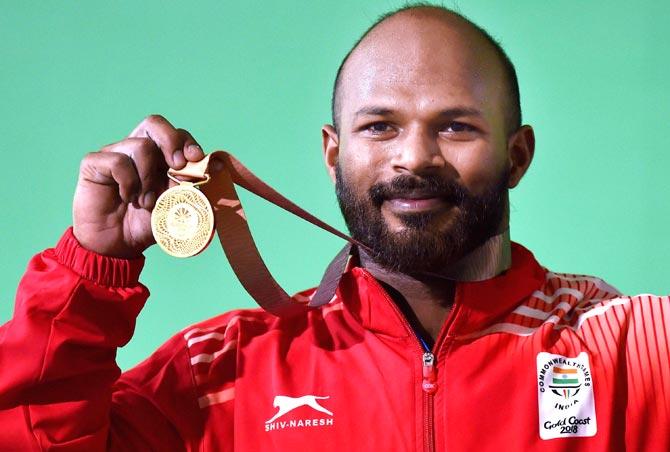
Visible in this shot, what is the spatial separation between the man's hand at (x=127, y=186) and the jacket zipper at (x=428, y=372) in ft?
1.07

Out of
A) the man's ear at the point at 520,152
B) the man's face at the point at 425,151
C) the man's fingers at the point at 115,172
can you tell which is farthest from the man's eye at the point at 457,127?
the man's fingers at the point at 115,172

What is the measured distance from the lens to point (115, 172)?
98cm

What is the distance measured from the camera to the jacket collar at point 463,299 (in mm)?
1157

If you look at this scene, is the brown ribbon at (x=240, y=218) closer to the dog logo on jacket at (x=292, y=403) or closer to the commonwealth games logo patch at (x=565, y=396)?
the dog logo on jacket at (x=292, y=403)

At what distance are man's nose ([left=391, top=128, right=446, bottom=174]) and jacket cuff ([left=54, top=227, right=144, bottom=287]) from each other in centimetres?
33

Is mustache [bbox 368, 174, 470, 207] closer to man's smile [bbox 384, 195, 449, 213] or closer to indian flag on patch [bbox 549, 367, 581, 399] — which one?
man's smile [bbox 384, 195, 449, 213]

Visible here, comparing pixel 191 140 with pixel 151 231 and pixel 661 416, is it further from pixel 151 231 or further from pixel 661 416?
pixel 661 416

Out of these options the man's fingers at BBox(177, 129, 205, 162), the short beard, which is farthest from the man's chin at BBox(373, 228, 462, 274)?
the man's fingers at BBox(177, 129, 205, 162)

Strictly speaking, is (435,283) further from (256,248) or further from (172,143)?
(172,143)

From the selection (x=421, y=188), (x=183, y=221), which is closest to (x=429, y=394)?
(x=421, y=188)

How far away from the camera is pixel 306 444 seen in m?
1.12

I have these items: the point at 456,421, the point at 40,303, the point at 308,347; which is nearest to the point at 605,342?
the point at 456,421

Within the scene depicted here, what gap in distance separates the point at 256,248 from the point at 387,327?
19 centimetres

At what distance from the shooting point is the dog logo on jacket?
1.14 m
